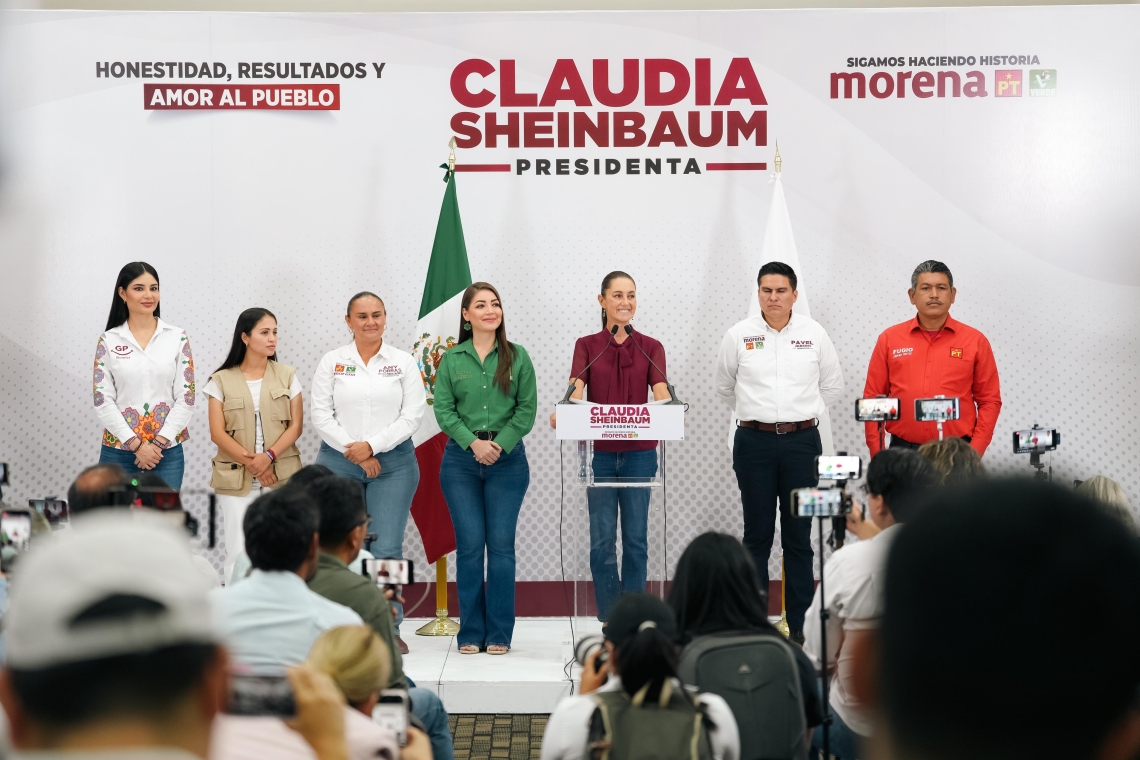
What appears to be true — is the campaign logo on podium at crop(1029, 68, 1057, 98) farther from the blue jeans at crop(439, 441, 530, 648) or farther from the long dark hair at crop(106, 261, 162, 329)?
the long dark hair at crop(106, 261, 162, 329)

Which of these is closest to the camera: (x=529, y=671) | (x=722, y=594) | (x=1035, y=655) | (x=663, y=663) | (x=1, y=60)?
(x=1035, y=655)

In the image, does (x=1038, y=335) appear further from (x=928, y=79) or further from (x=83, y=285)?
(x=83, y=285)

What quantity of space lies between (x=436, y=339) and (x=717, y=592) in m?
3.53

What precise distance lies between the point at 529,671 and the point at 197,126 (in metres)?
3.49

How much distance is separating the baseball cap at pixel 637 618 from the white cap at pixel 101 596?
1.75 meters

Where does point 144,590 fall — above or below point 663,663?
above

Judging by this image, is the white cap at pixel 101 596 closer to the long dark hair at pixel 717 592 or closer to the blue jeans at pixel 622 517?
the long dark hair at pixel 717 592

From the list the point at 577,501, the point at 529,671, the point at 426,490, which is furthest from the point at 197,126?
the point at 529,671

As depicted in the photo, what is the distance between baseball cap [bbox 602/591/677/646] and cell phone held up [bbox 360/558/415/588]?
0.68 meters

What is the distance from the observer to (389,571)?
3.05 metres

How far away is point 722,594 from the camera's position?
9.11ft

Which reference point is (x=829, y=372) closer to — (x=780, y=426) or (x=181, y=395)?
(x=780, y=426)

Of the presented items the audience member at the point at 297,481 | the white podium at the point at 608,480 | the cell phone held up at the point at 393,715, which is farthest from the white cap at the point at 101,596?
the white podium at the point at 608,480

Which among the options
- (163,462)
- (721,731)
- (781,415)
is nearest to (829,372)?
(781,415)
